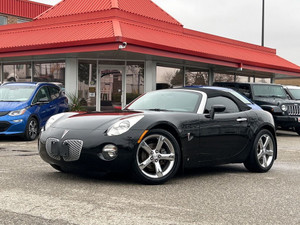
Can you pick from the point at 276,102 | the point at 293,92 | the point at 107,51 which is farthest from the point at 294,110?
the point at 107,51

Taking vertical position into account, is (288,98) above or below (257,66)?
below

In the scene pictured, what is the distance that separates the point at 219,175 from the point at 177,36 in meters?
15.2

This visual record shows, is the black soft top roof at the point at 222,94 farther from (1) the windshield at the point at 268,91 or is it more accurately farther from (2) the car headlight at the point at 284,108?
(1) the windshield at the point at 268,91

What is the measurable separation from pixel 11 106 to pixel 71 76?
Result: 25.5ft

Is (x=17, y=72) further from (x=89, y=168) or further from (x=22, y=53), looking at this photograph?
(x=89, y=168)

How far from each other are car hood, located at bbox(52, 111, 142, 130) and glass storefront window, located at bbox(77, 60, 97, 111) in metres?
13.6

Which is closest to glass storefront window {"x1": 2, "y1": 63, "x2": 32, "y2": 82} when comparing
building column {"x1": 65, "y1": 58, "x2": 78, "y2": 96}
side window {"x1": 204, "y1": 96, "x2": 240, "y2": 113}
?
building column {"x1": 65, "y1": 58, "x2": 78, "y2": 96}

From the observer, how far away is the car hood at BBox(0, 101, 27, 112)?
1182 centimetres

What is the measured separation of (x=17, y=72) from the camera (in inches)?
855

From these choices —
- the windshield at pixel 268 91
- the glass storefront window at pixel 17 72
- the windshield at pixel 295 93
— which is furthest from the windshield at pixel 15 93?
the windshield at pixel 295 93

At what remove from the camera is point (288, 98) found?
16656 millimetres

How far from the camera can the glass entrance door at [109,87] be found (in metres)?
20.0

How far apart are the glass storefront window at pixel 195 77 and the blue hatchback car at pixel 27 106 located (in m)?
9.68

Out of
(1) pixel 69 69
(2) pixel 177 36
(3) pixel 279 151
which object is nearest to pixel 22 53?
(1) pixel 69 69
